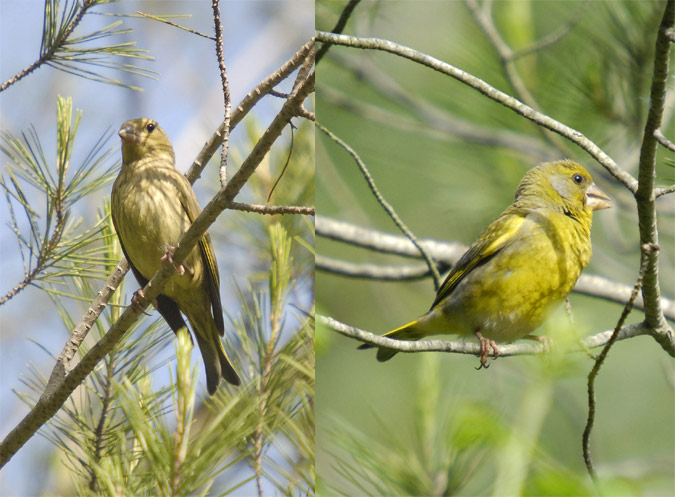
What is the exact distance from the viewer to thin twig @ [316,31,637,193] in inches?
46.8

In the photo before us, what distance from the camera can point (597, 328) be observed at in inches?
45.6

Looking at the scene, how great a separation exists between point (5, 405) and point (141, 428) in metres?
0.58

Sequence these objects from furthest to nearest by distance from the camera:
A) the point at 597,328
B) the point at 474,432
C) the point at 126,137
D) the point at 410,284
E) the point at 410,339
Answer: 1. the point at 126,137
2. the point at 410,284
3. the point at 410,339
4. the point at 597,328
5. the point at 474,432

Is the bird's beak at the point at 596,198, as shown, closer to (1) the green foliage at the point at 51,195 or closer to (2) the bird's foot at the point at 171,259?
(2) the bird's foot at the point at 171,259

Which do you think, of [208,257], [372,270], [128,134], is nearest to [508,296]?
[372,270]

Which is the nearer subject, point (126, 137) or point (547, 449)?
point (547, 449)

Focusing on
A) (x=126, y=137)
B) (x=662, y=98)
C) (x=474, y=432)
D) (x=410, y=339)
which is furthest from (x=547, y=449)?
(x=126, y=137)

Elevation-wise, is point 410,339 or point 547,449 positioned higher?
point 410,339

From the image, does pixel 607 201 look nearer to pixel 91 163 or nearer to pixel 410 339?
pixel 410 339

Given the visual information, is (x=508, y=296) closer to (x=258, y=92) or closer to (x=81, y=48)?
Result: (x=258, y=92)

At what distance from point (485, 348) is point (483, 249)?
17 centimetres


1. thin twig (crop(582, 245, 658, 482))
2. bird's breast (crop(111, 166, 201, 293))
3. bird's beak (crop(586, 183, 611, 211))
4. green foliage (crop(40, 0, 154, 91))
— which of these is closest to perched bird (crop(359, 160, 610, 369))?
bird's beak (crop(586, 183, 611, 211))

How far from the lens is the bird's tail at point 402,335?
1266 mm

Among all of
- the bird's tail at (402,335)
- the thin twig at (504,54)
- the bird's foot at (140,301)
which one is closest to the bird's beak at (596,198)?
the thin twig at (504,54)
